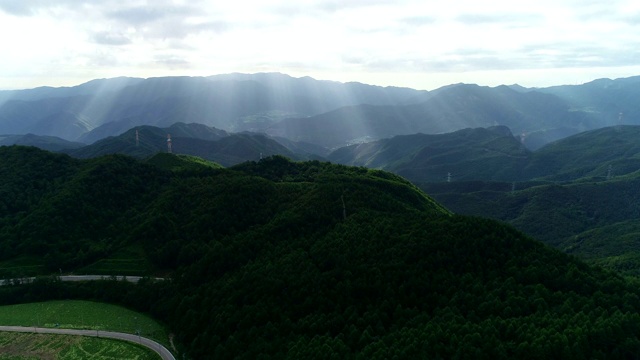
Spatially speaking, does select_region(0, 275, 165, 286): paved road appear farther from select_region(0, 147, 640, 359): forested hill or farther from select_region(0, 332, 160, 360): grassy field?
select_region(0, 332, 160, 360): grassy field

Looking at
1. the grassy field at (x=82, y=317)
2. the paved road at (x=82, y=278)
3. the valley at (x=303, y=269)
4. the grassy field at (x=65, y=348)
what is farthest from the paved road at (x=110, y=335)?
the paved road at (x=82, y=278)

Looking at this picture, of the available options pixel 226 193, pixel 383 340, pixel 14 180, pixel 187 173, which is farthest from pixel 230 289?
pixel 14 180

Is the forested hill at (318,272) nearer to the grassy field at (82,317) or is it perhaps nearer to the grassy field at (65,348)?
the grassy field at (82,317)

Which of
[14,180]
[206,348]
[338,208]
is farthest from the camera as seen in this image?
[14,180]

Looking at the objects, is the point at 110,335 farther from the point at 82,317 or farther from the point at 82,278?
the point at 82,278

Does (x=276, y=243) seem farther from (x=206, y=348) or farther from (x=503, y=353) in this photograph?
(x=503, y=353)

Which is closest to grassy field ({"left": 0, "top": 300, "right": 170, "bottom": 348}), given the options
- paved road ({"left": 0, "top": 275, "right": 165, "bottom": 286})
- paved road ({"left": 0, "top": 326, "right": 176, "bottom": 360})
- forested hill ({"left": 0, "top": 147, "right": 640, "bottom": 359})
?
paved road ({"left": 0, "top": 326, "right": 176, "bottom": 360})
